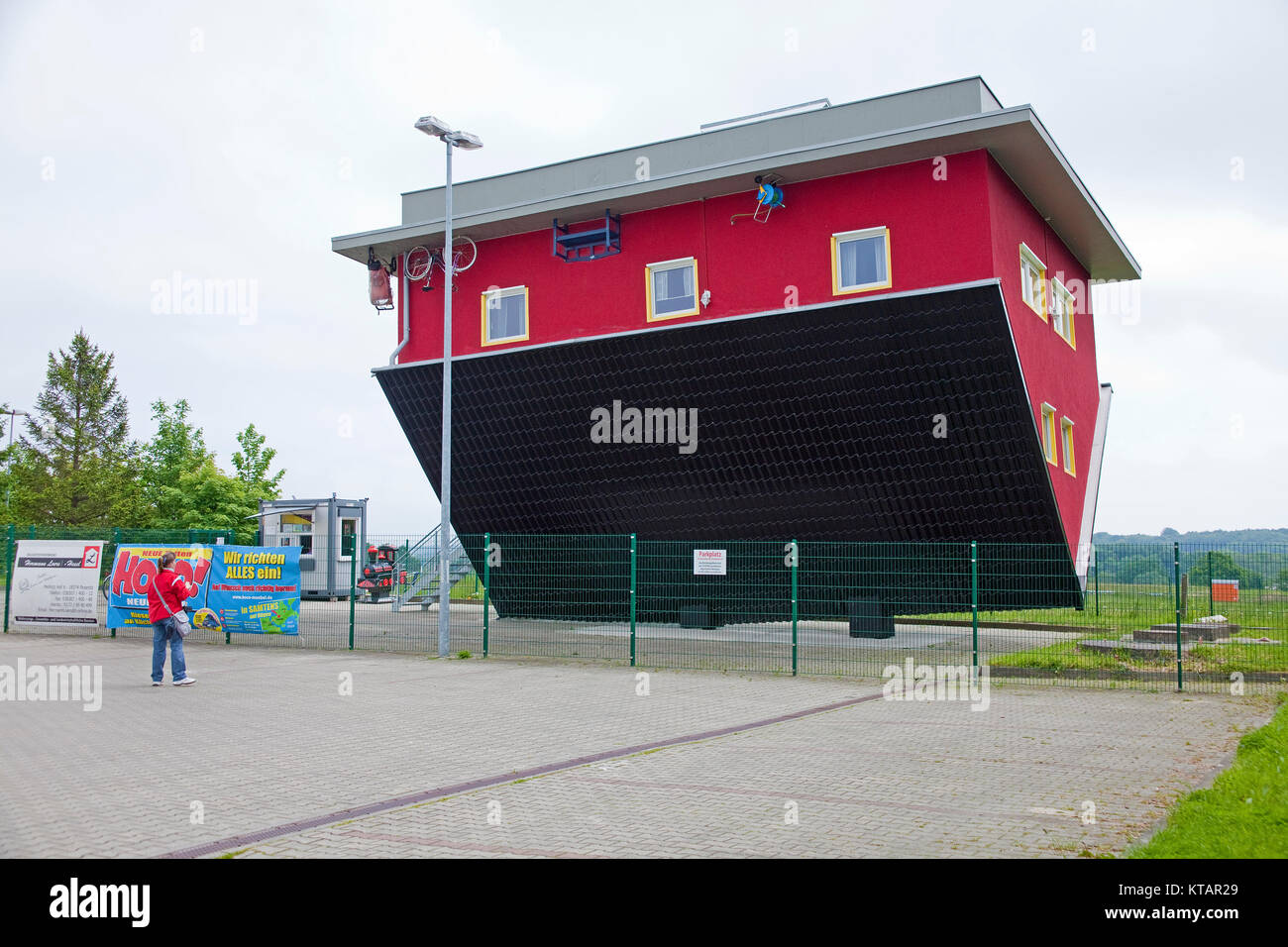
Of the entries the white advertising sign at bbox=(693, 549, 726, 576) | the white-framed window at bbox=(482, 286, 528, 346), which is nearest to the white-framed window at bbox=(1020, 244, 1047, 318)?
the white advertising sign at bbox=(693, 549, 726, 576)

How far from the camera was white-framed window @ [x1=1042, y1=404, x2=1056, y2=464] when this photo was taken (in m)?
19.9

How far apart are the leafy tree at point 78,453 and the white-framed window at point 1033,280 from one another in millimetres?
49301

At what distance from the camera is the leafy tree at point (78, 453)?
55750 millimetres

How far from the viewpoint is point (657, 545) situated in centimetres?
2177

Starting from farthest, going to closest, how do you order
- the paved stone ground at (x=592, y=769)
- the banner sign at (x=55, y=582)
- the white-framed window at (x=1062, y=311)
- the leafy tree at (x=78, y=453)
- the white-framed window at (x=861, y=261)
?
1. the leafy tree at (x=78, y=453)
2. the white-framed window at (x=1062, y=311)
3. the banner sign at (x=55, y=582)
4. the white-framed window at (x=861, y=261)
5. the paved stone ground at (x=592, y=769)

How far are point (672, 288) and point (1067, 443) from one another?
9587 millimetres

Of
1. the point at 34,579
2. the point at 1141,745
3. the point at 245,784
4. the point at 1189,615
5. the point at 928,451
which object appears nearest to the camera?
the point at 245,784

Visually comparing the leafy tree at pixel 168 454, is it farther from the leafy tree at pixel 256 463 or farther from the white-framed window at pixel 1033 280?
the white-framed window at pixel 1033 280

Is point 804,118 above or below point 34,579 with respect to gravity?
above

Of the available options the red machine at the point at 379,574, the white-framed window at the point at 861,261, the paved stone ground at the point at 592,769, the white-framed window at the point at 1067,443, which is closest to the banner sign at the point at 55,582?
the red machine at the point at 379,574

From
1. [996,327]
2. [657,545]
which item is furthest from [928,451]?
[657,545]

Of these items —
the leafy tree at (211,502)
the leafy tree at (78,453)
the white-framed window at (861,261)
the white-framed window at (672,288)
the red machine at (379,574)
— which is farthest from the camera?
the leafy tree at (78,453)
